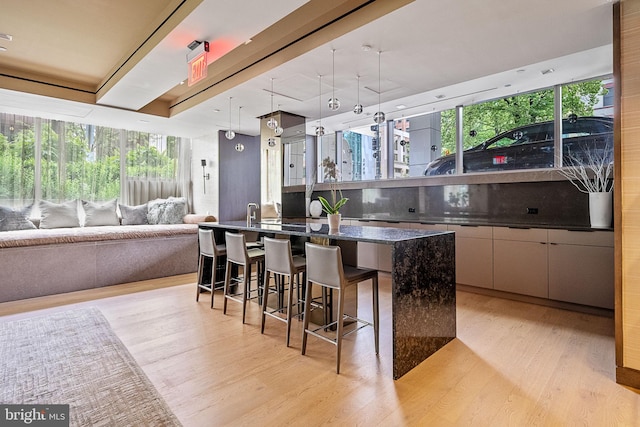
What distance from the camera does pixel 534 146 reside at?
13.8ft

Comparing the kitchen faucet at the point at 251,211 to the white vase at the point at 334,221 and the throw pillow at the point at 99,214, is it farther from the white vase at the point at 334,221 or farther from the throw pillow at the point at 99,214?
the throw pillow at the point at 99,214

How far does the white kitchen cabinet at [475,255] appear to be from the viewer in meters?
3.90

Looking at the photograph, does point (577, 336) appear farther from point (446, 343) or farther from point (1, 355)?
point (1, 355)

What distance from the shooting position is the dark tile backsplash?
3.81 metres

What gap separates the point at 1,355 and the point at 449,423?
3.17m

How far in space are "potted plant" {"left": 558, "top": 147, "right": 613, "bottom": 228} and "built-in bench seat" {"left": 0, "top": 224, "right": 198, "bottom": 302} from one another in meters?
5.31

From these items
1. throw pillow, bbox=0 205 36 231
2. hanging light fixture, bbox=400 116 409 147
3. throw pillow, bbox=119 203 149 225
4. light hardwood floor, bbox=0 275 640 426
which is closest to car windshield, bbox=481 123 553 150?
hanging light fixture, bbox=400 116 409 147

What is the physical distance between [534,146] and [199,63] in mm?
4030

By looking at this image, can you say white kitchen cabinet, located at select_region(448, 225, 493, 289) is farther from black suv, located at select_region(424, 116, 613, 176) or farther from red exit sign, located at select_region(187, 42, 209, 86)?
red exit sign, located at select_region(187, 42, 209, 86)

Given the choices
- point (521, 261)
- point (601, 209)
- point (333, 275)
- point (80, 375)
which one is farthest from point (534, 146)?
point (80, 375)

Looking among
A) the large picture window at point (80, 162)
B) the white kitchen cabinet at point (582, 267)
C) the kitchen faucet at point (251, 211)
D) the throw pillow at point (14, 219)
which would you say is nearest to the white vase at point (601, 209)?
the white kitchen cabinet at point (582, 267)

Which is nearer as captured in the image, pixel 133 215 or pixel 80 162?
pixel 80 162

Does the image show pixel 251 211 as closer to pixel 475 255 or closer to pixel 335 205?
pixel 335 205

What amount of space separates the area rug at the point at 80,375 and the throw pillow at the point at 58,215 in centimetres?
271
